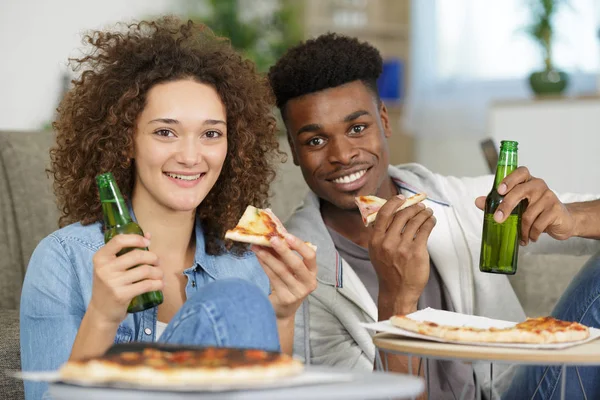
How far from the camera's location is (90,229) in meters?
1.96

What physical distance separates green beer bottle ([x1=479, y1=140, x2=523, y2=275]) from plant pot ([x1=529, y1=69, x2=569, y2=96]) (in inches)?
121

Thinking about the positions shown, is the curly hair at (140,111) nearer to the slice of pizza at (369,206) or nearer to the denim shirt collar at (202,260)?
the denim shirt collar at (202,260)

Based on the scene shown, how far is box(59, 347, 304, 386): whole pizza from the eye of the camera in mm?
1100

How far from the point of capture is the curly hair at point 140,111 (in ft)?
6.66

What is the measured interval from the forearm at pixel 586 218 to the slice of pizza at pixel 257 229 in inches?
30.9

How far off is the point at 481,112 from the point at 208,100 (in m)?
4.21

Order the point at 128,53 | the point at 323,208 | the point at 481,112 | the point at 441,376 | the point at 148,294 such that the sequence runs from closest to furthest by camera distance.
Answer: the point at 148,294
the point at 128,53
the point at 441,376
the point at 323,208
the point at 481,112

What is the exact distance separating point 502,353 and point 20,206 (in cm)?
158

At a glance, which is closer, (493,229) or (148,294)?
(148,294)

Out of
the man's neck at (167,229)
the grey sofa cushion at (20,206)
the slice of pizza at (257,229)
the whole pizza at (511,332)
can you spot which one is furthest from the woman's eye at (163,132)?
the grey sofa cushion at (20,206)

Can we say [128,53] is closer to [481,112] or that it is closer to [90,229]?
[90,229]

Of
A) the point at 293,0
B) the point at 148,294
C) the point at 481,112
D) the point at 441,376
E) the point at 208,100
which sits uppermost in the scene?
the point at 293,0

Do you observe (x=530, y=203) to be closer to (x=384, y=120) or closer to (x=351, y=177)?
(x=351, y=177)

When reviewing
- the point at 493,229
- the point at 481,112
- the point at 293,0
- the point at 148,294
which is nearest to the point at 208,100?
the point at 148,294
